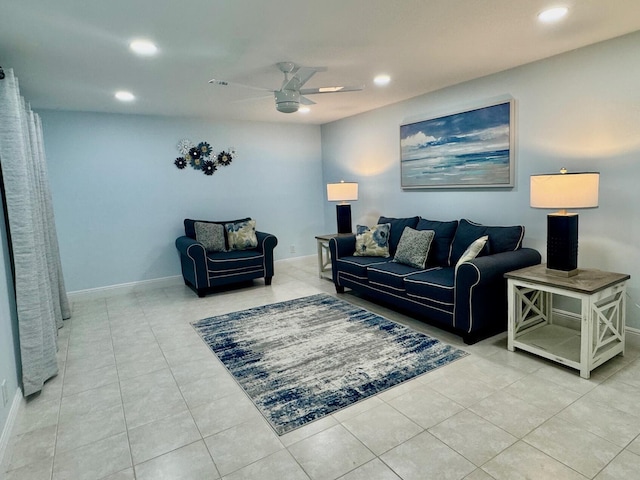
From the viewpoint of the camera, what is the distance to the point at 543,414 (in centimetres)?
217

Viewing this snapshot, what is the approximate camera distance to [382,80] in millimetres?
3842

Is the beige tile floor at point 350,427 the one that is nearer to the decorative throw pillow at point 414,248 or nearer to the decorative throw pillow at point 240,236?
the decorative throw pillow at point 414,248

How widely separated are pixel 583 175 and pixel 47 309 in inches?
157

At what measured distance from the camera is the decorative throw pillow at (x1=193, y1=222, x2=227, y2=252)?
5.10 metres

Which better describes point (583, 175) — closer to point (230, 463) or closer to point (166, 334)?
point (230, 463)

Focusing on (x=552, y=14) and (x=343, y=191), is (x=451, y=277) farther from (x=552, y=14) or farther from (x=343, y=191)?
(x=343, y=191)

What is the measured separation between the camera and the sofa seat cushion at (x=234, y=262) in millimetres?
4801

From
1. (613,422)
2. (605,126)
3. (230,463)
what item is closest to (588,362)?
(613,422)

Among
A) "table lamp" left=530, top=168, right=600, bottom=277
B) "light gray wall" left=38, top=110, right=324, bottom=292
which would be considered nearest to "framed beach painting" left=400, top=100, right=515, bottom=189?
→ "table lamp" left=530, top=168, right=600, bottom=277

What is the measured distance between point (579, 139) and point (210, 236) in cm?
419

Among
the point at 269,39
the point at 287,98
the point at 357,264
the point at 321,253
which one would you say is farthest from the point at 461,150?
the point at 269,39

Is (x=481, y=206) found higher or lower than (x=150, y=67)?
lower

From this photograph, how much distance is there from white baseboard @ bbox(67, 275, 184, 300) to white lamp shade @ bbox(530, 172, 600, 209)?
4.69 meters

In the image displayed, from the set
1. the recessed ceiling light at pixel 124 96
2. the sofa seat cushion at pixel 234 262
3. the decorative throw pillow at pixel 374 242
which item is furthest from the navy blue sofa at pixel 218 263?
the recessed ceiling light at pixel 124 96
